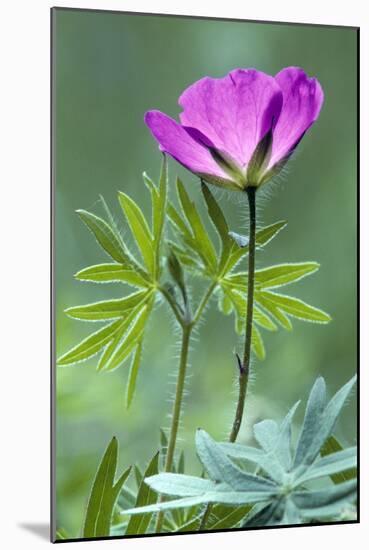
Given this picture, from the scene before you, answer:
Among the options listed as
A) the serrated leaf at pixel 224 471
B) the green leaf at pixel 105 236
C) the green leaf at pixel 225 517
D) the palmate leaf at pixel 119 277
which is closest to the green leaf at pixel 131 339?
the palmate leaf at pixel 119 277

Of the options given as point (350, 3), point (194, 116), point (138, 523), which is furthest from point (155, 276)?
point (350, 3)

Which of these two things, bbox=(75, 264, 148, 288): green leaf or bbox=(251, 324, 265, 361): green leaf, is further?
bbox=(251, 324, 265, 361): green leaf

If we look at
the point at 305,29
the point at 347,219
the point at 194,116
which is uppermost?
the point at 305,29

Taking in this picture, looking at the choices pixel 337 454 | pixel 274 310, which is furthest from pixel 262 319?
pixel 337 454

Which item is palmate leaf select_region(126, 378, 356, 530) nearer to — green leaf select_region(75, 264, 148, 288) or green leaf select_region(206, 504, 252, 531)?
green leaf select_region(206, 504, 252, 531)

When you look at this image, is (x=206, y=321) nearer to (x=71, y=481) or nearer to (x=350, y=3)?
(x=71, y=481)

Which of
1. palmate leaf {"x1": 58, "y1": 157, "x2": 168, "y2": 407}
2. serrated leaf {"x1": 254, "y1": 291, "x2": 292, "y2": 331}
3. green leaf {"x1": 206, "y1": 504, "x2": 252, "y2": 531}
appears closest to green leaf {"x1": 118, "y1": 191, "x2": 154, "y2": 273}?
palmate leaf {"x1": 58, "y1": 157, "x2": 168, "y2": 407}
